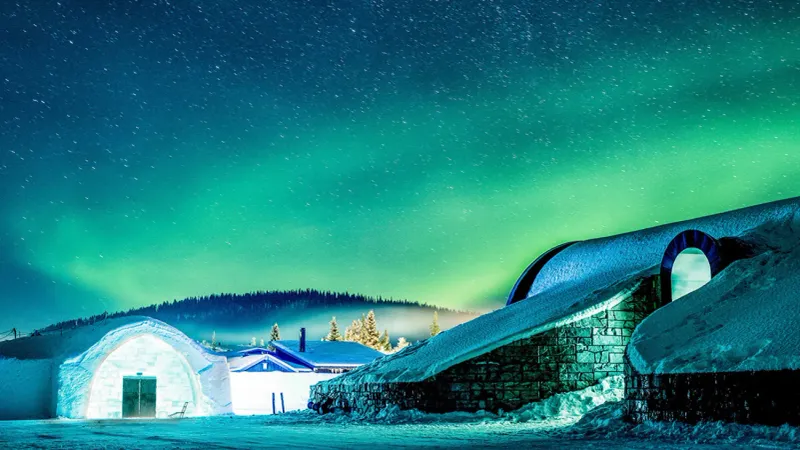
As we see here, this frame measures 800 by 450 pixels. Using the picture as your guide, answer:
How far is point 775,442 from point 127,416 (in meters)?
19.9

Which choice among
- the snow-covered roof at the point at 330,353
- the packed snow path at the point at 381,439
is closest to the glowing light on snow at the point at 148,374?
the packed snow path at the point at 381,439

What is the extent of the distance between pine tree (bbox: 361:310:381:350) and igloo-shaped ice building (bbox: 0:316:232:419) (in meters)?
60.9

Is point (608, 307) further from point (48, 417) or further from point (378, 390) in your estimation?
point (48, 417)

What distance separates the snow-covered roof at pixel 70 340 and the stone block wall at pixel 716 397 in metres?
17.0

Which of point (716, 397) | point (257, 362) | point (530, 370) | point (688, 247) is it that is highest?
point (688, 247)

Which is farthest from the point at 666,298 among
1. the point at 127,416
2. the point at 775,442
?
the point at 127,416

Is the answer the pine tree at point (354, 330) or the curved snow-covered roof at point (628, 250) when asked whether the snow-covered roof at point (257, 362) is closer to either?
the curved snow-covered roof at point (628, 250)

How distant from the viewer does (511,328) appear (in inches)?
695

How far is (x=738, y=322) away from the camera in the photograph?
11625 millimetres

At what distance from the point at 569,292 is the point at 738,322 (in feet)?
26.6

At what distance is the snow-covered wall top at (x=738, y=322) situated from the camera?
10156mm

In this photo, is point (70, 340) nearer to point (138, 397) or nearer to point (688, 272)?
point (138, 397)

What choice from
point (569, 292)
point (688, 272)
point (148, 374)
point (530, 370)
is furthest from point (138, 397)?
point (688, 272)

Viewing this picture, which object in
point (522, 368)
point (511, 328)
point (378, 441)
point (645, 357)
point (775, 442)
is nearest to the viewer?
point (775, 442)
